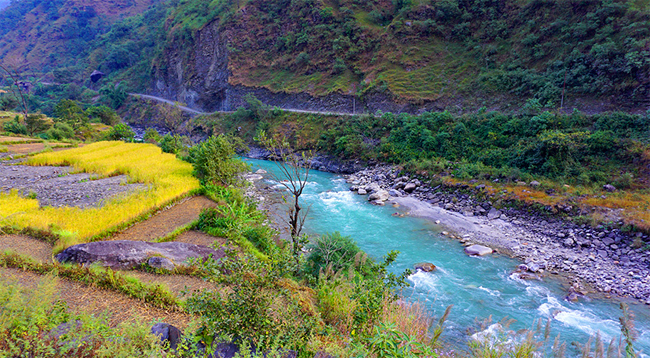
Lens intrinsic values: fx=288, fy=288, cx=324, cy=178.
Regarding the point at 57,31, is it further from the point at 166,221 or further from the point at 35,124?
the point at 166,221

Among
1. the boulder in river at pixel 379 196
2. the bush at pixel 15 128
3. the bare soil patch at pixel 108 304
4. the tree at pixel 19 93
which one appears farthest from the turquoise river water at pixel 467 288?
the tree at pixel 19 93

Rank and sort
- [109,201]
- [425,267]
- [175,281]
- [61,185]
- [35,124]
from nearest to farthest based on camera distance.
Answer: [175,281] → [109,201] → [425,267] → [61,185] → [35,124]

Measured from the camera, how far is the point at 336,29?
40000 millimetres

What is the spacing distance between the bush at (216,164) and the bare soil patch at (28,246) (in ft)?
22.2

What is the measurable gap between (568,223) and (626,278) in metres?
3.93

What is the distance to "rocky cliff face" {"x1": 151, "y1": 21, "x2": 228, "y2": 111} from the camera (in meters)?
46.6

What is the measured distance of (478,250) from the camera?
12.4m

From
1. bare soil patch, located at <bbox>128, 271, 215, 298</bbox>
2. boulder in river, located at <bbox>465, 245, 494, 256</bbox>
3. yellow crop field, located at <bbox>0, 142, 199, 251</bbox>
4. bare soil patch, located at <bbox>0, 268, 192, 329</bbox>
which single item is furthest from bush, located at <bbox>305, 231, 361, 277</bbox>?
boulder in river, located at <bbox>465, 245, 494, 256</bbox>

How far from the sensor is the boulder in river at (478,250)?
12.3 meters

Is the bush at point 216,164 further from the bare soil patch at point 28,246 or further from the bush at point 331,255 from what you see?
the bush at point 331,255

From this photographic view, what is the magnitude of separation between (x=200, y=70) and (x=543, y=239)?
2066 inches

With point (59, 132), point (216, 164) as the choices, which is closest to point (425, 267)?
point (216, 164)

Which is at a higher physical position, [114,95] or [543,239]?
[114,95]

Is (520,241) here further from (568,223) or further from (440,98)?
(440,98)
